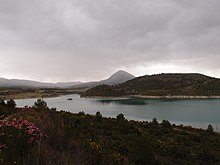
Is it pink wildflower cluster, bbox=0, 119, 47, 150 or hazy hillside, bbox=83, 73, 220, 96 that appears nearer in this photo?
pink wildflower cluster, bbox=0, 119, 47, 150

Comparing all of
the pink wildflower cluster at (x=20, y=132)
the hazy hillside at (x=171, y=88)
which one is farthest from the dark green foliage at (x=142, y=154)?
the hazy hillside at (x=171, y=88)

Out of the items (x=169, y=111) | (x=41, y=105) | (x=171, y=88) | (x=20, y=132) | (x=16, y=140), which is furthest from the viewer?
(x=171, y=88)

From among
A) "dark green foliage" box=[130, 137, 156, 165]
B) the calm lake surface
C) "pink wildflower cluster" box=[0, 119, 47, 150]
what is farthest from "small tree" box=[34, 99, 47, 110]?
the calm lake surface

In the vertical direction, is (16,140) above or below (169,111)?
above

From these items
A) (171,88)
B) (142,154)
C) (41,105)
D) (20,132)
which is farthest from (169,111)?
(171,88)

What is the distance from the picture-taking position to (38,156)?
10.0 feet

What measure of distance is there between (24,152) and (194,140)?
20886 mm

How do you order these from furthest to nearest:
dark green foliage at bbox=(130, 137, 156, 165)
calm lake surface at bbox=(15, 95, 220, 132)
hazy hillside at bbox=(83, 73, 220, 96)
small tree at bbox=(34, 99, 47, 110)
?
hazy hillside at bbox=(83, 73, 220, 96) → calm lake surface at bbox=(15, 95, 220, 132) → small tree at bbox=(34, 99, 47, 110) → dark green foliage at bbox=(130, 137, 156, 165)

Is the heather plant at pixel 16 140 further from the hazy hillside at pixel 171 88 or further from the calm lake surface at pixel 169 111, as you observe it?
the hazy hillside at pixel 171 88

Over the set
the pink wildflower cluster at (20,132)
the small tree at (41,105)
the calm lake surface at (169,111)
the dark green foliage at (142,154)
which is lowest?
the calm lake surface at (169,111)

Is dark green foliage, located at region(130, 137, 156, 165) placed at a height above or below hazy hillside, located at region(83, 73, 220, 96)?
below

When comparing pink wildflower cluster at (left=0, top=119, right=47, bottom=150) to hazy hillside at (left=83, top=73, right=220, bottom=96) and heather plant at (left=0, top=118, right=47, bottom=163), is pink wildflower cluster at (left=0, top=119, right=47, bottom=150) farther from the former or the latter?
hazy hillside at (left=83, top=73, right=220, bottom=96)

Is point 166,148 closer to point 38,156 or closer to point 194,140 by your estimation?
point 194,140

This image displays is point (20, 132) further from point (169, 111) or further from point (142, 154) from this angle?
point (169, 111)
